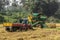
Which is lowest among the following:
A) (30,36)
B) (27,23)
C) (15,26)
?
(27,23)

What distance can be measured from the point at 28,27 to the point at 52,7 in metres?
44.9

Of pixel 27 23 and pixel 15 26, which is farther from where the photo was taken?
pixel 27 23

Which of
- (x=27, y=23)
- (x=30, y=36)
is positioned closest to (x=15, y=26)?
(x=27, y=23)

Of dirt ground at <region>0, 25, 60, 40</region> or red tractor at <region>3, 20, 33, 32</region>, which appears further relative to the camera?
red tractor at <region>3, 20, 33, 32</region>

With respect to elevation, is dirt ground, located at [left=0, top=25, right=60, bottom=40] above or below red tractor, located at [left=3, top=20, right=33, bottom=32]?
above

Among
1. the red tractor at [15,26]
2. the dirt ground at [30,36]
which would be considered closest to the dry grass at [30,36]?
the dirt ground at [30,36]

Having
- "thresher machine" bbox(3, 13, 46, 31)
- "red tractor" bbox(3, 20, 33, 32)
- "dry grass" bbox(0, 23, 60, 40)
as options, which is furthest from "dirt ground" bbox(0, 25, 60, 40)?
"thresher machine" bbox(3, 13, 46, 31)

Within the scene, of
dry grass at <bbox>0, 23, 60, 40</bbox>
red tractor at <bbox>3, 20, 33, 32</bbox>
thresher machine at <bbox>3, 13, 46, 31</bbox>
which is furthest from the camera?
thresher machine at <bbox>3, 13, 46, 31</bbox>

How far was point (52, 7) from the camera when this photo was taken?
66750mm

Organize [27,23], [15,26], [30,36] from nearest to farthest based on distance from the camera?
[30,36] < [15,26] < [27,23]

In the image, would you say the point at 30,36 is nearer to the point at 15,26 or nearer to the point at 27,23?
the point at 15,26

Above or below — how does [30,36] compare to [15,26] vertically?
above

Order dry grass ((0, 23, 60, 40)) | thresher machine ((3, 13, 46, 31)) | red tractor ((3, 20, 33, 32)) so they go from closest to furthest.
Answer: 1. dry grass ((0, 23, 60, 40))
2. red tractor ((3, 20, 33, 32))
3. thresher machine ((3, 13, 46, 31))

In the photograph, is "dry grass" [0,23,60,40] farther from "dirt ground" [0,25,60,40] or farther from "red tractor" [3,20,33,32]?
"red tractor" [3,20,33,32]
